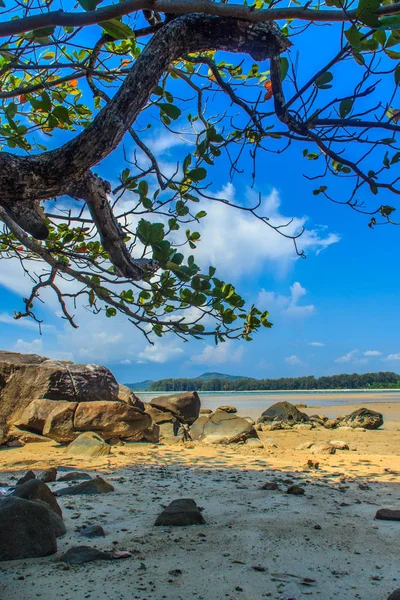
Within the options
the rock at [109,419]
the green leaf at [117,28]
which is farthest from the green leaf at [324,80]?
the rock at [109,419]

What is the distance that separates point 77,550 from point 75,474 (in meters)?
2.68

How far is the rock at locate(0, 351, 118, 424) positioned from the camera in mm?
8977

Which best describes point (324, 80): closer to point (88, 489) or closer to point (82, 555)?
point (82, 555)

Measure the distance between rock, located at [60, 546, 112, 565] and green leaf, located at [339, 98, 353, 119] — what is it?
118 inches

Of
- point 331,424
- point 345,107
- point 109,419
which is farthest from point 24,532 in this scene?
point 331,424

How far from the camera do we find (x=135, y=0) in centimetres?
177

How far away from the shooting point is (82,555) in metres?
2.55

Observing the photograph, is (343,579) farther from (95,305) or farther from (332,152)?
(95,305)

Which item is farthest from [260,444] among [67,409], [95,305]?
[95,305]

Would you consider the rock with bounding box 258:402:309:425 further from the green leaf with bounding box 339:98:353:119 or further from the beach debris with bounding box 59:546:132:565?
the green leaf with bounding box 339:98:353:119

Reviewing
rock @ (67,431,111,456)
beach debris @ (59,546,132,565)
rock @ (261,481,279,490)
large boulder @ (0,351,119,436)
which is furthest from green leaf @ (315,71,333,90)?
large boulder @ (0,351,119,436)

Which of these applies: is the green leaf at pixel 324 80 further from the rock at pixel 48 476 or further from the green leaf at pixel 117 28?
the rock at pixel 48 476

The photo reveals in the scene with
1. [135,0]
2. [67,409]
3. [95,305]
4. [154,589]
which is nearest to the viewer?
[135,0]

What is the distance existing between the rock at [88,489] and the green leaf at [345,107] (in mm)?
4012
